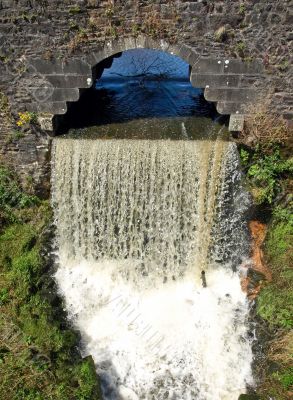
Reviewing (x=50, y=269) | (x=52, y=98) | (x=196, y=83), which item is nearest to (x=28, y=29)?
(x=52, y=98)

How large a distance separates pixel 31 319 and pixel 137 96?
21.1 feet

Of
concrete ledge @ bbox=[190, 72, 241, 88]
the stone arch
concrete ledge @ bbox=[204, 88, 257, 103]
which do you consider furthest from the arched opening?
concrete ledge @ bbox=[190, 72, 241, 88]

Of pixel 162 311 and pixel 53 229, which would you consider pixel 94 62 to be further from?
pixel 162 311

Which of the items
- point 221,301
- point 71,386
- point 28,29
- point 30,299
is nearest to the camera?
point 71,386

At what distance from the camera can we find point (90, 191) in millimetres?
7945

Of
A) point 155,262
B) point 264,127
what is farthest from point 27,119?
point 264,127

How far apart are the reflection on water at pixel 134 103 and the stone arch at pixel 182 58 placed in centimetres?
114

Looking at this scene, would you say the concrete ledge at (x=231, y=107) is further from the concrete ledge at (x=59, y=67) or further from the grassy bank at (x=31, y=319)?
the grassy bank at (x=31, y=319)

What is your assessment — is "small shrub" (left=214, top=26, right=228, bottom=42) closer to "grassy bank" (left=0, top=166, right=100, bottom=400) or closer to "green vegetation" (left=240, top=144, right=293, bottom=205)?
"green vegetation" (left=240, top=144, right=293, bottom=205)

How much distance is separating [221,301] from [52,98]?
214 inches

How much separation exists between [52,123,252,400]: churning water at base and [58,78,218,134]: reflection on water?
4.64 ft

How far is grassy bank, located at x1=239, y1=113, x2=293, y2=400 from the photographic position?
270 inches

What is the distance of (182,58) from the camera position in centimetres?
709

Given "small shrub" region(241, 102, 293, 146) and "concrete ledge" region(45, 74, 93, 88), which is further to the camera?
"small shrub" region(241, 102, 293, 146)
